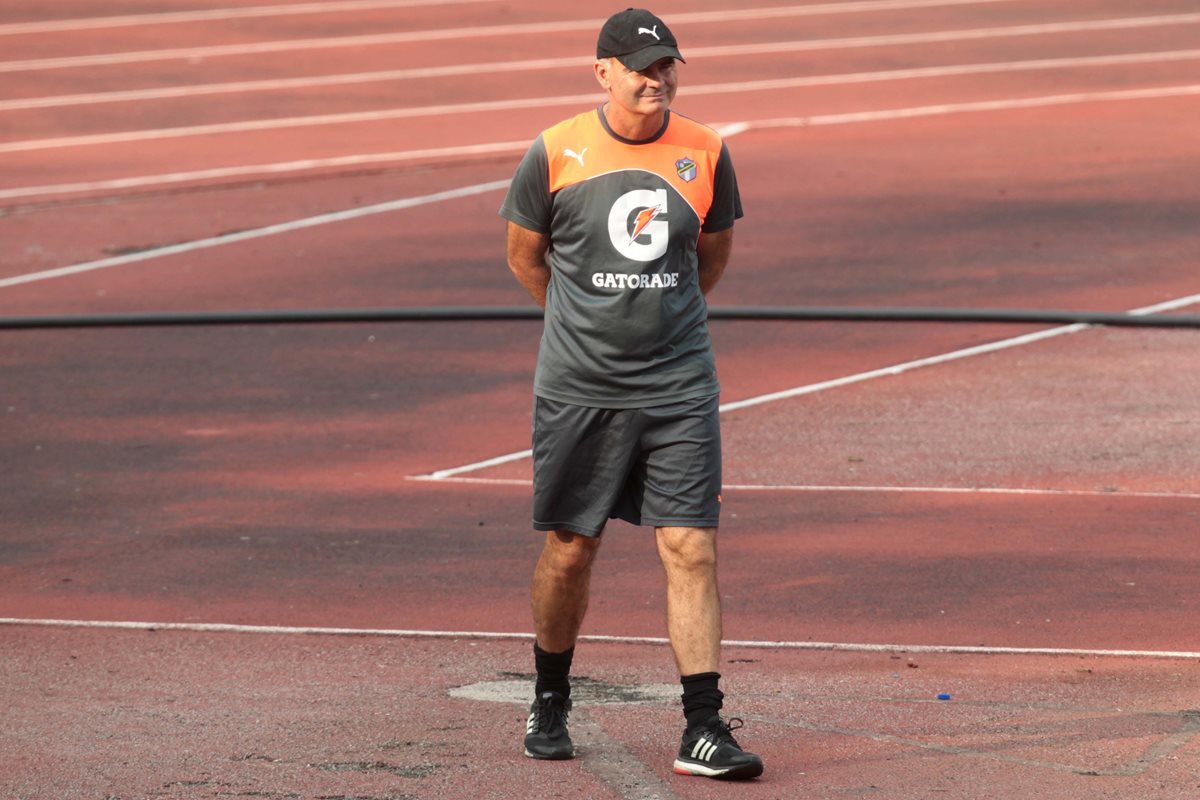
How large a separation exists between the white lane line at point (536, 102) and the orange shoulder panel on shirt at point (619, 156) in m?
18.9

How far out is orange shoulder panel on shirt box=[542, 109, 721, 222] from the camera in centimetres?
582

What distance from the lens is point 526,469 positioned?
1092 cm

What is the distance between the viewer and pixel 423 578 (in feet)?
28.4

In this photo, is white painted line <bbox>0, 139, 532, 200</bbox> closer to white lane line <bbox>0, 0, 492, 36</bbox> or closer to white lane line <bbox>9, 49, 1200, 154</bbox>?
white lane line <bbox>9, 49, 1200, 154</bbox>

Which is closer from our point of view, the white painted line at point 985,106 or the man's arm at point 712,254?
the man's arm at point 712,254

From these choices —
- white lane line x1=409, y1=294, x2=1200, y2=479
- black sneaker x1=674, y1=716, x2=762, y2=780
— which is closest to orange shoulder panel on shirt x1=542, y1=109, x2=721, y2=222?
black sneaker x1=674, y1=716, x2=762, y2=780

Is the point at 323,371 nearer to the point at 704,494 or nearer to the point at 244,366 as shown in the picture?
the point at 244,366

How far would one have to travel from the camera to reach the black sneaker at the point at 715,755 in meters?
5.68

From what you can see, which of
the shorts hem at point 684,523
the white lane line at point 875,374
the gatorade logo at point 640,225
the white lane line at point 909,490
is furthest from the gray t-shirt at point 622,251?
the white lane line at point 875,374

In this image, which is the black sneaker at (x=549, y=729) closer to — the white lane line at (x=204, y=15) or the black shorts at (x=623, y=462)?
the black shorts at (x=623, y=462)

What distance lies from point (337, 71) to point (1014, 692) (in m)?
22.1

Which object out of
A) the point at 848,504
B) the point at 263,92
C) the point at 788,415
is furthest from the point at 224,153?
the point at 848,504

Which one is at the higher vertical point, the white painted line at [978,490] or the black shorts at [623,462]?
the black shorts at [623,462]

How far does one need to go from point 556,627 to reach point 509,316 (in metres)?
8.04
